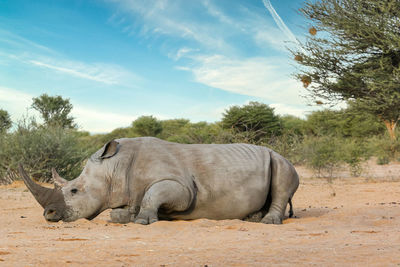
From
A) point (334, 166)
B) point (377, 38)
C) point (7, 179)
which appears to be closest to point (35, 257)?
point (7, 179)

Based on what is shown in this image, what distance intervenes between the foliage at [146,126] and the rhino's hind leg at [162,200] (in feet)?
108

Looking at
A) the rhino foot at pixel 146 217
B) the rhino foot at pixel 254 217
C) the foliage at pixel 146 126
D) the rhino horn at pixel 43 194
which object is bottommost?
the rhino foot at pixel 254 217

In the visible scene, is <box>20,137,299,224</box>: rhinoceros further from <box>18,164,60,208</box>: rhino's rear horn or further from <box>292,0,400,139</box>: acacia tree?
<box>292,0,400,139</box>: acacia tree

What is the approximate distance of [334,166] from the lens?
56.2 ft

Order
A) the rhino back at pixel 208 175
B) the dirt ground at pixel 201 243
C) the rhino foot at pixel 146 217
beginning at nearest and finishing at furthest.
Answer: the dirt ground at pixel 201 243
the rhino foot at pixel 146 217
the rhino back at pixel 208 175

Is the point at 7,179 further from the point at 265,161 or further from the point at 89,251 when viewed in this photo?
the point at 89,251

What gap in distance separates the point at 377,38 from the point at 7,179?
11667mm

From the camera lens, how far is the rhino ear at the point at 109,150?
5.20 m

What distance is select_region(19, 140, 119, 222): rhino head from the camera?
4.92 metres

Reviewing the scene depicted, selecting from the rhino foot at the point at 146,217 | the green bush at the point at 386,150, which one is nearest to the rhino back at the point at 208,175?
the rhino foot at the point at 146,217

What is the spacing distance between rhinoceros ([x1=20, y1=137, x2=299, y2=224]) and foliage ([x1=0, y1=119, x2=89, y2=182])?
24.0ft

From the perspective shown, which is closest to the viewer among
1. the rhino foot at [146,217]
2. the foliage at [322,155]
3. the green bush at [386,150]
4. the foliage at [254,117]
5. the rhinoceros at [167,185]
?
the rhino foot at [146,217]

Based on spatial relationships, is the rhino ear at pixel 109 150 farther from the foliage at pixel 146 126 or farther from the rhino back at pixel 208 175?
the foliage at pixel 146 126

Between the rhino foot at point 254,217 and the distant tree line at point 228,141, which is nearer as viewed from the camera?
the rhino foot at point 254,217
